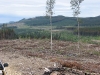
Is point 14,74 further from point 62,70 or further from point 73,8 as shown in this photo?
point 73,8

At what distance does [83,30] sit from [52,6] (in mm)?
101222

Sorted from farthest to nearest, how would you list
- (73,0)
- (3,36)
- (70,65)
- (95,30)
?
(95,30) < (3,36) < (73,0) < (70,65)

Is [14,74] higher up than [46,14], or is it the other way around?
[46,14]

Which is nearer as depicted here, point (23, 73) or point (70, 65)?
point (23, 73)

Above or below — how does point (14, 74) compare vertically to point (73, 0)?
below

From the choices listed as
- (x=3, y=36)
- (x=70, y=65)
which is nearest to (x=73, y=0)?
(x=70, y=65)

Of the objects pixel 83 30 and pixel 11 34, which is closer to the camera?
pixel 11 34

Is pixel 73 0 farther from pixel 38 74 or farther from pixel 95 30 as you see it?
pixel 95 30

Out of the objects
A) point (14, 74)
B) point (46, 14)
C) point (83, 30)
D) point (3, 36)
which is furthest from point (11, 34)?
point (14, 74)

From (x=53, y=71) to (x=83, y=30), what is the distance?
134m

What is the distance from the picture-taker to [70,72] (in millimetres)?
18938

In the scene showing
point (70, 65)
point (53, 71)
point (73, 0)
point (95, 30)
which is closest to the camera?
point (53, 71)

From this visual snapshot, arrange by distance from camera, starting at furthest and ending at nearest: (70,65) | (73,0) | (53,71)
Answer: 1. (73,0)
2. (70,65)
3. (53,71)

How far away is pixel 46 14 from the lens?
5119cm
